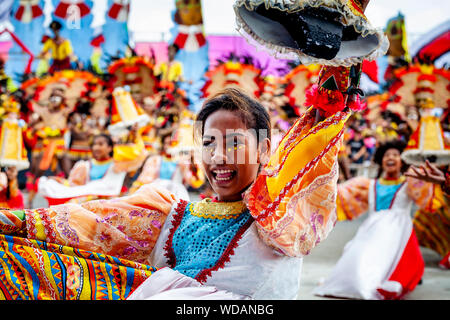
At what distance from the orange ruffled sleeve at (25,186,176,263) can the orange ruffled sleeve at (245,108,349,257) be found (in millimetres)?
486

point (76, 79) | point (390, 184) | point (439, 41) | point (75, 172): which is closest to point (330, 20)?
point (390, 184)

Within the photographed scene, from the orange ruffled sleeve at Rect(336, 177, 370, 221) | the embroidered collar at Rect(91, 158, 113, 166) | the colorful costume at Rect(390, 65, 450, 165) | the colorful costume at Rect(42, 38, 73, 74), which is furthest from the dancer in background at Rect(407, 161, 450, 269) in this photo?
the colorful costume at Rect(42, 38, 73, 74)

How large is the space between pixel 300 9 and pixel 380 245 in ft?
11.5

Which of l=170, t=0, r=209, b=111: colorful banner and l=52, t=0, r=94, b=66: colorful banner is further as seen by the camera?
l=52, t=0, r=94, b=66: colorful banner

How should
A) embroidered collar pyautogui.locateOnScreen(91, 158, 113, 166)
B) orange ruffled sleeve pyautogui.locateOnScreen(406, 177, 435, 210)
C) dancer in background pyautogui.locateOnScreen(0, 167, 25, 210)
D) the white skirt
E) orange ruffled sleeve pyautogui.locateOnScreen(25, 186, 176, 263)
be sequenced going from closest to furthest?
1. orange ruffled sleeve pyautogui.locateOnScreen(25, 186, 176, 263)
2. the white skirt
3. orange ruffled sleeve pyautogui.locateOnScreen(406, 177, 435, 210)
4. dancer in background pyautogui.locateOnScreen(0, 167, 25, 210)
5. embroidered collar pyautogui.locateOnScreen(91, 158, 113, 166)

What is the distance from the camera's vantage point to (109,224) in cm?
175

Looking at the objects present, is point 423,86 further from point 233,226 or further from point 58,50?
point 58,50

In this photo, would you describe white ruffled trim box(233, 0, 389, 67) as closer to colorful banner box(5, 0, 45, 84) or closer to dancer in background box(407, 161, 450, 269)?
dancer in background box(407, 161, 450, 269)

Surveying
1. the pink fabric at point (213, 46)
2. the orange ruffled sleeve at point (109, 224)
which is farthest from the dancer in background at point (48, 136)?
the orange ruffled sleeve at point (109, 224)

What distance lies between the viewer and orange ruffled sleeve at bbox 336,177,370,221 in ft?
16.3

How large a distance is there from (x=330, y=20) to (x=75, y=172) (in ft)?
14.5

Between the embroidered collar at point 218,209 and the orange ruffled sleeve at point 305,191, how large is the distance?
0.77 ft

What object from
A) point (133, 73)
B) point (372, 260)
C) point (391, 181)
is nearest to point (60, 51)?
Result: point (133, 73)
